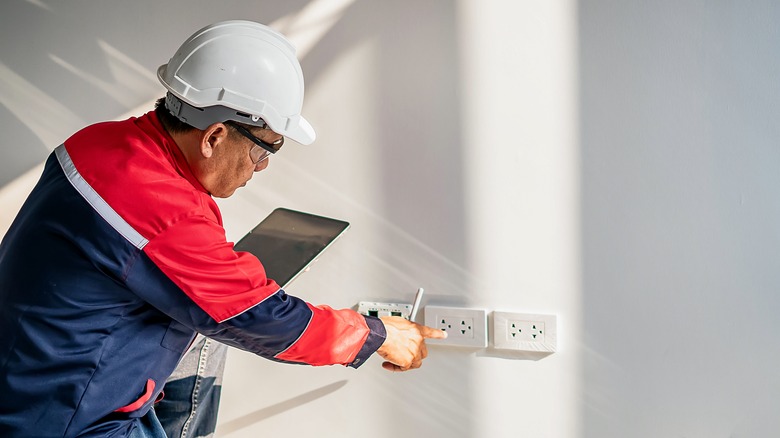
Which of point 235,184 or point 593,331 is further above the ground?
point 235,184

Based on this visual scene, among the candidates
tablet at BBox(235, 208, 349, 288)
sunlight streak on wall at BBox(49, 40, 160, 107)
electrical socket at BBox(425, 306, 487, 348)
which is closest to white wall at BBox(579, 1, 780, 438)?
electrical socket at BBox(425, 306, 487, 348)

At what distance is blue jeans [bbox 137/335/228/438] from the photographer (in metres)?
1.43

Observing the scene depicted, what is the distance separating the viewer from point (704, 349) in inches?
54.3

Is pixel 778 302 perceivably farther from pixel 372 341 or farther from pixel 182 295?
pixel 182 295

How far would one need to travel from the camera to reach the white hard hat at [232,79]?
1127 mm

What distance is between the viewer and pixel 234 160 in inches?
46.9

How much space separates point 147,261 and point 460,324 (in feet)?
2.47

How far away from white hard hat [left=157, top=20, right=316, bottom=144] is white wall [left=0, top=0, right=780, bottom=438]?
478 mm

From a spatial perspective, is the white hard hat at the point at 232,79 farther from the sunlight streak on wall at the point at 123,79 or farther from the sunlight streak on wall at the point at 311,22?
the sunlight streak on wall at the point at 123,79

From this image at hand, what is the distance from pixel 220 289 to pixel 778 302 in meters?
1.04

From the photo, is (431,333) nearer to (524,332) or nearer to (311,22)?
(524,332)

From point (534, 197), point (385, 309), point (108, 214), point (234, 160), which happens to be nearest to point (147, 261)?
point (108, 214)

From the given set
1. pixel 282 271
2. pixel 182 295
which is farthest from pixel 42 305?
pixel 282 271

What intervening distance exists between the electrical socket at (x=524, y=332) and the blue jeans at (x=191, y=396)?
2.05 feet
